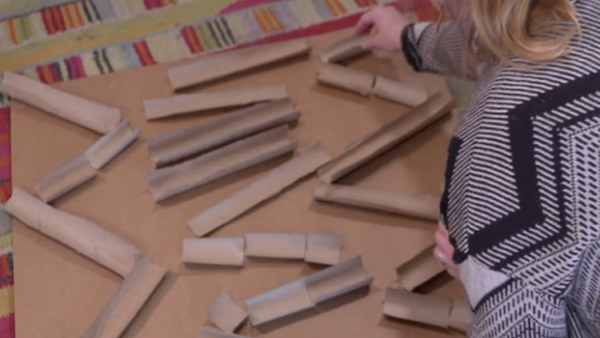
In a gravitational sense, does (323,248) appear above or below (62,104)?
below

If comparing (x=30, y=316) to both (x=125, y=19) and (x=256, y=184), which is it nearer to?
(x=256, y=184)

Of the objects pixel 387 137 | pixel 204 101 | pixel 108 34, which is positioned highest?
pixel 108 34

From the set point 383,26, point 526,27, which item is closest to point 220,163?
point 383,26

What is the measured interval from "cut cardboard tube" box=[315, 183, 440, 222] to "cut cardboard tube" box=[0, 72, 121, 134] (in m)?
0.25

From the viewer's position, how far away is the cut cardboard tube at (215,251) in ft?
2.52

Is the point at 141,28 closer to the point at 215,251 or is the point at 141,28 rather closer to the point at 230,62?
the point at 230,62

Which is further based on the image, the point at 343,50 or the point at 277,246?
the point at 343,50

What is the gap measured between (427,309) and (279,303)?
14 centimetres

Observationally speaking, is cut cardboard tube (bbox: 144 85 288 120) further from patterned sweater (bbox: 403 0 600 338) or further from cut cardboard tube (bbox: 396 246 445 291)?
patterned sweater (bbox: 403 0 600 338)

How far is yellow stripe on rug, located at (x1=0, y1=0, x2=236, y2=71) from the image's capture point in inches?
38.2

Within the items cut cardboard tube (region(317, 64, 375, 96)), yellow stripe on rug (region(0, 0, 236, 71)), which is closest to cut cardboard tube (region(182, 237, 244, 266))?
cut cardboard tube (region(317, 64, 375, 96))

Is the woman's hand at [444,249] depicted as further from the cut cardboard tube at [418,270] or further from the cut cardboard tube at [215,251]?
the cut cardboard tube at [215,251]

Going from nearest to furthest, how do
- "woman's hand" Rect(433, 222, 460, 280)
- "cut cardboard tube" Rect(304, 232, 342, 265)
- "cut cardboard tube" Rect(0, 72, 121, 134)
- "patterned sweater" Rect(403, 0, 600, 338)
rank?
"patterned sweater" Rect(403, 0, 600, 338) → "woman's hand" Rect(433, 222, 460, 280) → "cut cardboard tube" Rect(304, 232, 342, 265) → "cut cardboard tube" Rect(0, 72, 121, 134)

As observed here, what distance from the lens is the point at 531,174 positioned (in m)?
0.50
